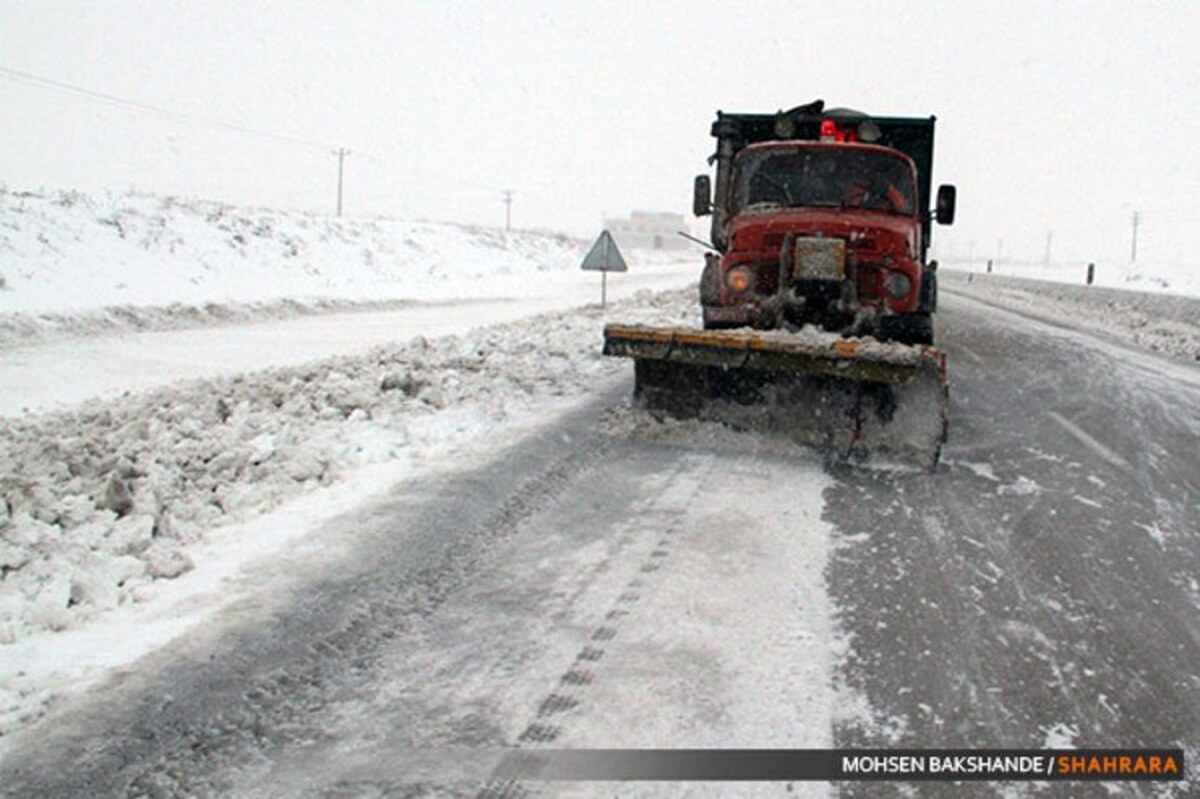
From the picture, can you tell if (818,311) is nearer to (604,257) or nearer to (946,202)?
(946,202)

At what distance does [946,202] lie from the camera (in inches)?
338

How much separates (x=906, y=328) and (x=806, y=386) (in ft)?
4.85

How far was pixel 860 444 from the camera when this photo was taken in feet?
19.1

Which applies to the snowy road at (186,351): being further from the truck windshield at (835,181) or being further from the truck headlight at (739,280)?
the truck windshield at (835,181)

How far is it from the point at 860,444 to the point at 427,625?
3.63 meters

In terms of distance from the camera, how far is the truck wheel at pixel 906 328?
6891 mm

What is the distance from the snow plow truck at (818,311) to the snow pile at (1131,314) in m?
8.16

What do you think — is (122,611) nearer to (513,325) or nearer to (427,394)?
(427,394)

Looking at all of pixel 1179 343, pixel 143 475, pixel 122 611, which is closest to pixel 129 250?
pixel 143 475

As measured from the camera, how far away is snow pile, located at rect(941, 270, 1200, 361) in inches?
598

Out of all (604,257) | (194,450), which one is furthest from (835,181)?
(604,257)

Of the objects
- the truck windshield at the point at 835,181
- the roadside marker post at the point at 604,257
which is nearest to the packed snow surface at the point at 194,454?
the truck windshield at the point at 835,181

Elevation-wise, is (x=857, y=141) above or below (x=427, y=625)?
above

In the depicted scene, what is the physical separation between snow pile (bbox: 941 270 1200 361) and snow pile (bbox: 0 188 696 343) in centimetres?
1613
